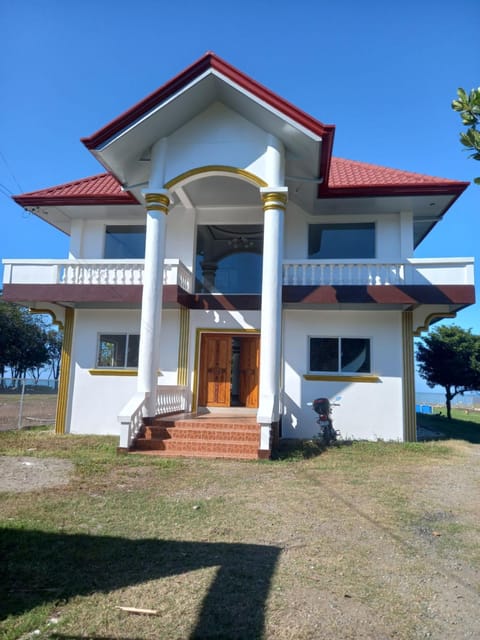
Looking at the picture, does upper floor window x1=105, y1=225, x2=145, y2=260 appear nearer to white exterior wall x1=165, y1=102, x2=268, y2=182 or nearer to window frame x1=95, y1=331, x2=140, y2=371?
window frame x1=95, y1=331, x2=140, y2=371

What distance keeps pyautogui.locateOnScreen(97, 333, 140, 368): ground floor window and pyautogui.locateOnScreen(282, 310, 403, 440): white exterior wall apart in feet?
14.0

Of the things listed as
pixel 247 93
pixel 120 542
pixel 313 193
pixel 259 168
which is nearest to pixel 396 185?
pixel 313 193

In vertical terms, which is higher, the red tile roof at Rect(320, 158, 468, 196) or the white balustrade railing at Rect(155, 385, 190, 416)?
the red tile roof at Rect(320, 158, 468, 196)

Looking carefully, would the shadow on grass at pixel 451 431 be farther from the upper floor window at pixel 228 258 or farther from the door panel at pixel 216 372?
the upper floor window at pixel 228 258

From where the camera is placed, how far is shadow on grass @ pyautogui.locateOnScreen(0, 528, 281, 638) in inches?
131

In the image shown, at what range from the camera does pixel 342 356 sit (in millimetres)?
12289

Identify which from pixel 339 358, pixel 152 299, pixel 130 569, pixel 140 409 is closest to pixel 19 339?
pixel 152 299

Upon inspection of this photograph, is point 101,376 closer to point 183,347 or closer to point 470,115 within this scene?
point 183,347

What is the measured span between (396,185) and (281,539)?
376 inches

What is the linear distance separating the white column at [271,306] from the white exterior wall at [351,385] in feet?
7.40

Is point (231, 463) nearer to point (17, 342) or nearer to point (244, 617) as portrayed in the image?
point (244, 617)

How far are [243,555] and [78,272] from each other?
32.6ft

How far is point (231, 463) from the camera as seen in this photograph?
8.66 m

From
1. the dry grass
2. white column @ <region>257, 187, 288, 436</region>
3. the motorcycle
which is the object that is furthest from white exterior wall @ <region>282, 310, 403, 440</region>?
the dry grass
